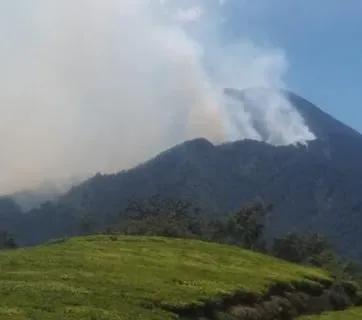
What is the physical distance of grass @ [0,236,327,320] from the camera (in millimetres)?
28609

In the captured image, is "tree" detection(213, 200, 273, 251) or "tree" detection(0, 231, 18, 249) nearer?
"tree" detection(213, 200, 273, 251)

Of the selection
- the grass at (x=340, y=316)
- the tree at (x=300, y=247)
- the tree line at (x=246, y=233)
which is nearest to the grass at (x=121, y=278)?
the grass at (x=340, y=316)

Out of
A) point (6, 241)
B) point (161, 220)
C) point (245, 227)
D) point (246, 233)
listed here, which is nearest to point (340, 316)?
point (246, 233)

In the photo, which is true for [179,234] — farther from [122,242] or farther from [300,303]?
[300,303]

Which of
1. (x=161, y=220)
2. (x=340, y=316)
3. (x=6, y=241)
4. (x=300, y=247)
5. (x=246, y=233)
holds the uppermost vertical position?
(x=161, y=220)

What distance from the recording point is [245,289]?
41.3 meters

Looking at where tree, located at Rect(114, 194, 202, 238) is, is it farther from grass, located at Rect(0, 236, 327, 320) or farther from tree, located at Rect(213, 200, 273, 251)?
grass, located at Rect(0, 236, 327, 320)

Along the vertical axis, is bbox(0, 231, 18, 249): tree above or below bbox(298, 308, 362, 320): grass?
above

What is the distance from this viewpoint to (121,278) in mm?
36625

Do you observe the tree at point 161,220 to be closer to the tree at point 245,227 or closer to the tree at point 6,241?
the tree at point 245,227

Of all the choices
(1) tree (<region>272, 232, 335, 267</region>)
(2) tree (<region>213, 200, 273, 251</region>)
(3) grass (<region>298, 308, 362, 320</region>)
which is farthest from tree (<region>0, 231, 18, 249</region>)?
(3) grass (<region>298, 308, 362, 320</region>)

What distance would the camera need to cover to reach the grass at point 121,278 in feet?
93.9

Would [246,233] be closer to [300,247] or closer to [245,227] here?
[245,227]

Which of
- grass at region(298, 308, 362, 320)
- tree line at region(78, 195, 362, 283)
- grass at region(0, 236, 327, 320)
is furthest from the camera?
tree line at region(78, 195, 362, 283)
